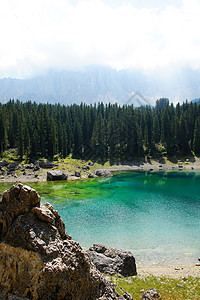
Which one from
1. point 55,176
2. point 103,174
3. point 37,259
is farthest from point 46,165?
point 37,259

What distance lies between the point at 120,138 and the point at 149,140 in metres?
19.3

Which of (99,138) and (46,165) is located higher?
(99,138)

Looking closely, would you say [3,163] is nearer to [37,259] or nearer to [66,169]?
[66,169]

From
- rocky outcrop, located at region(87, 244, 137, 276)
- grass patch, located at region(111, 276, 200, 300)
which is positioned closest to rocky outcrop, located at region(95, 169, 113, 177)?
rocky outcrop, located at region(87, 244, 137, 276)

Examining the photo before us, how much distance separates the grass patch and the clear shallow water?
15.9 ft

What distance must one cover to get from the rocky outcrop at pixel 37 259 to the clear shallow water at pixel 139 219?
13869 millimetres

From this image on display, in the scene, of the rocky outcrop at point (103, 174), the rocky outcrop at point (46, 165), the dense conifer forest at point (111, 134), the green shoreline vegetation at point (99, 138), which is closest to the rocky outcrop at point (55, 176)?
the green shoreline vegetation at point (99, 138)

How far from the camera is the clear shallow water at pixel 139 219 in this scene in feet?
86.3

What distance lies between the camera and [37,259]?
420 inches

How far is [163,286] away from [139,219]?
68.0 ft

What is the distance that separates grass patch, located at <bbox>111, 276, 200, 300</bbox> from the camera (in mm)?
15445

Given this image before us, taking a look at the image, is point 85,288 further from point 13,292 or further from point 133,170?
point 133,170

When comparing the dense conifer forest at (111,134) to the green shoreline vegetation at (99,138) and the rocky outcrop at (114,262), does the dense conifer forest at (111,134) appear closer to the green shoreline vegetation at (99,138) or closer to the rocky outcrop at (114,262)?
the green shoreline vegetation at (99,138)

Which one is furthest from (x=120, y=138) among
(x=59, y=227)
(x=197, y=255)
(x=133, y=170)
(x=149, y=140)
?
(x=59, y=227)
